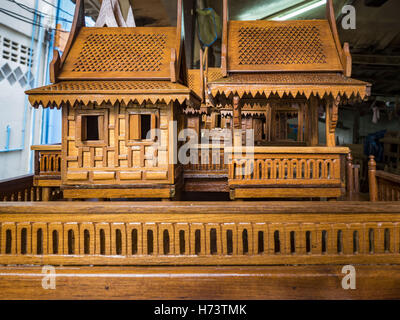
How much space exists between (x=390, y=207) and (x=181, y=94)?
11.1 ft

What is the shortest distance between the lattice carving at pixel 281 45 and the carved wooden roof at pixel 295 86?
19.5 inches

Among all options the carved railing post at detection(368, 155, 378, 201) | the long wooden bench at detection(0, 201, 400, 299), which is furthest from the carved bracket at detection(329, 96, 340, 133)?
the long wooden bench at detection(0, 201, 400, 299)

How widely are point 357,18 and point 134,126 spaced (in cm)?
1226

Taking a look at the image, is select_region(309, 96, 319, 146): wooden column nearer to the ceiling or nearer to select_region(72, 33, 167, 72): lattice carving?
select_region(72, 33, 167, 72): lattice carving

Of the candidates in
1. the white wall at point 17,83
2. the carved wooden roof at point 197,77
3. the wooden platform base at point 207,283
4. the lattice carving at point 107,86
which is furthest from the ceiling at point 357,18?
the wooden platform base at point 207,283

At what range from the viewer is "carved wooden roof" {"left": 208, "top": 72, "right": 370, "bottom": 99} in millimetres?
4480

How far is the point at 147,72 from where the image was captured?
4.85m

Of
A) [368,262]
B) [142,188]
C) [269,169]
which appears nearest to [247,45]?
[269,169]

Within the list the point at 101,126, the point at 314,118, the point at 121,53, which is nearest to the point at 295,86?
the point at 314,118

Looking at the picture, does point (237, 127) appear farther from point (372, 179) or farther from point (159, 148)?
point (372, 179)

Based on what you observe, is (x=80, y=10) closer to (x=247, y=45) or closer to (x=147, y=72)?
(x=147, y=72)

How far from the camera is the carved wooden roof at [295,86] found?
4480 millimetres

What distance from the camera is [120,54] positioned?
508 cm

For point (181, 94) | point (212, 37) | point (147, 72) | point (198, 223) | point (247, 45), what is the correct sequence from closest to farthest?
point (198, 223) → point (181, 94) → point (147, 72) → point (247, 45) → point (212, 37)
